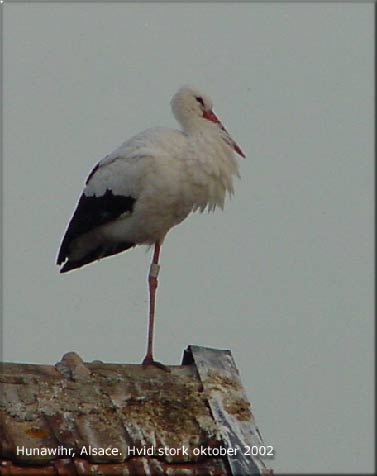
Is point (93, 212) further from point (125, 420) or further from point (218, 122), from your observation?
point (125, 420)

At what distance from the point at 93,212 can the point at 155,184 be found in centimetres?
64

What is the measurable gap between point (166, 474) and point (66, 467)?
1.25ft

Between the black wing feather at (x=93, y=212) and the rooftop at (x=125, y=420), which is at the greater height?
the black wing feather at (x=93, y=212)

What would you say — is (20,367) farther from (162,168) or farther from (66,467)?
(162,168)

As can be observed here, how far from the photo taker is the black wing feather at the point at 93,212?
22.8 feet

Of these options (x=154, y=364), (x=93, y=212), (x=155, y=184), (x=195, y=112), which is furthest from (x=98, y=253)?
A: (x=154, y=364)

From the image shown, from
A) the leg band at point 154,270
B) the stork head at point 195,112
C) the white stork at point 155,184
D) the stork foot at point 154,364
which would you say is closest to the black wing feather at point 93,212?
the white stork at point 155,184

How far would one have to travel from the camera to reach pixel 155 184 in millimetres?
6656

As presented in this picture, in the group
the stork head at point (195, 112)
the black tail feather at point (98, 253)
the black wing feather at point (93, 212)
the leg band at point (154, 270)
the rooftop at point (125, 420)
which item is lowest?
the rooftop at point (125, 420)

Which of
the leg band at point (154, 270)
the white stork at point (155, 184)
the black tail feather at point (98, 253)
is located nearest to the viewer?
the white stork at point (155, 184)

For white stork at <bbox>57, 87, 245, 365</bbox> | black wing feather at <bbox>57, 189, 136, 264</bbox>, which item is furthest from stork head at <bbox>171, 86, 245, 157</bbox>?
black wing feather at <bbox>57, 189, 136, 264</bbox>

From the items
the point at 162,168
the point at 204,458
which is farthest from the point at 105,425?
the point at 162,168

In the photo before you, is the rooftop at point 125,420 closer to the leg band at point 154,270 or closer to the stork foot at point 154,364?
the stork foot at point 154,364

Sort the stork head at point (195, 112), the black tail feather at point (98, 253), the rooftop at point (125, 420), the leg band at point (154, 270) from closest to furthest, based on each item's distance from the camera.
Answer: the rooftop at point (125, 420) → the stork head at point (195, 112) → the leg band at point (154, 270) → the black tail feather at point (98, 253)
